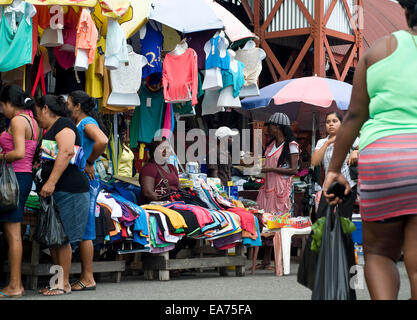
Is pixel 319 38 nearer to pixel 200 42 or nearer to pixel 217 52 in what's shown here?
pixel 200 42

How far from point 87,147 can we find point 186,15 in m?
2.81

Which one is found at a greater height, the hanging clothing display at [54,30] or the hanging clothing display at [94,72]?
the hanging clothing display at [54,30]

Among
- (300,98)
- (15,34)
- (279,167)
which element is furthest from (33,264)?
(300,98)

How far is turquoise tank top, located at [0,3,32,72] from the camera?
7.63 meters

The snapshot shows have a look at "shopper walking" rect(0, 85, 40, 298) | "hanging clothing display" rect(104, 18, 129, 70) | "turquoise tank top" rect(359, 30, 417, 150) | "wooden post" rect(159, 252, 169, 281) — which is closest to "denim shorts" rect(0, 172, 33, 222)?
"shopper walking" rect(0, 85, 40, 298)

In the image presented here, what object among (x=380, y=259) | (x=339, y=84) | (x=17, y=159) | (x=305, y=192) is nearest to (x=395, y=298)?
(x=380, y=259)

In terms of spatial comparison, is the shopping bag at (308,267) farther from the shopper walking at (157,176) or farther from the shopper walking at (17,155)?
the shopper walking at (157,176)

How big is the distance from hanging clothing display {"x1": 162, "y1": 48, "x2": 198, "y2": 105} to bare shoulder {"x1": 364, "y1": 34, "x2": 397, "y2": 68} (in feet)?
20.7

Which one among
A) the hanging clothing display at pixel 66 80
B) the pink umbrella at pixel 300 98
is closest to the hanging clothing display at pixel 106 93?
the hanging clothing display at pixel 66 80

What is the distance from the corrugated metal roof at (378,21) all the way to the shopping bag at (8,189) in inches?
519

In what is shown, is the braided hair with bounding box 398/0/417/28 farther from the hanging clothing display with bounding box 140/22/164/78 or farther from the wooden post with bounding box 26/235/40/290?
the hanging clothing display with bounding box 140/22/164/78

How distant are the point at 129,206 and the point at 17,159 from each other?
73.9 inches

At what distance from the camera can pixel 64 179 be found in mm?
7090

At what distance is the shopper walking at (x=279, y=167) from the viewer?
10.0 metres
